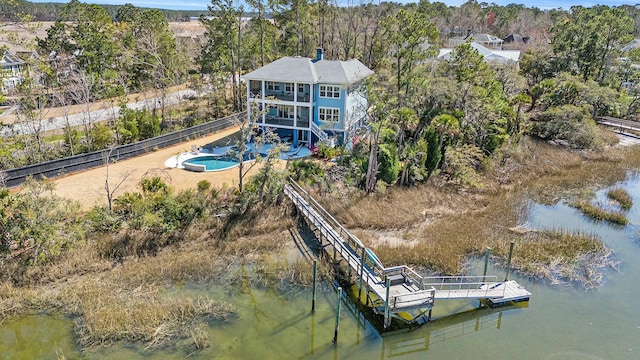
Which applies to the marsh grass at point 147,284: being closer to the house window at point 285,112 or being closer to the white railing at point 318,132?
the white railing at point 318,132

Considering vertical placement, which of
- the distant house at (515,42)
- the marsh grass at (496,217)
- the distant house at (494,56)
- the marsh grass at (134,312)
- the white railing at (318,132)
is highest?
the distant house at (515,42)

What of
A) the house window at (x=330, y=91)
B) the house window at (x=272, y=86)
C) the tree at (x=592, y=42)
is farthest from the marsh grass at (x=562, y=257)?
the tree at (x=592, y=42)

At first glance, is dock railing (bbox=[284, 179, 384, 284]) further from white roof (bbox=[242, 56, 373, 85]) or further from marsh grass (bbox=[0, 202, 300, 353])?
white roof (bbox=[242, 56, 373, 85])

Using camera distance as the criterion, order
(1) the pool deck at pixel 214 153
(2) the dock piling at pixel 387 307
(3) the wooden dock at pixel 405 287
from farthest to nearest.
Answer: (1) the pool deck at pixel 214 153 < (3) the wooden dock at pixel 405 287 < (2) the dock piling at pixel 387 307

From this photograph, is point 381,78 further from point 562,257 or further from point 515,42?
point 515,42

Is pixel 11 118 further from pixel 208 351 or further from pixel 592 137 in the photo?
pixel 592 137

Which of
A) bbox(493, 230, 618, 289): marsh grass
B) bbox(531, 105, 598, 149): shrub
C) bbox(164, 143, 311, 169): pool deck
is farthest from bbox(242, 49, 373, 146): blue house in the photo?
bbox(531, 105, 598, 149): shrub
